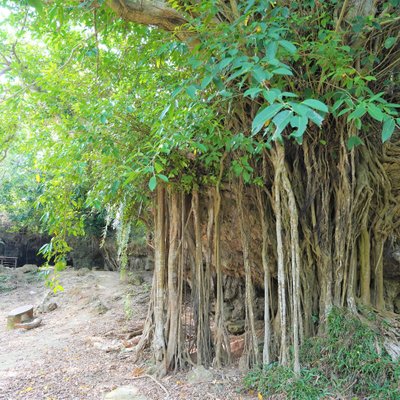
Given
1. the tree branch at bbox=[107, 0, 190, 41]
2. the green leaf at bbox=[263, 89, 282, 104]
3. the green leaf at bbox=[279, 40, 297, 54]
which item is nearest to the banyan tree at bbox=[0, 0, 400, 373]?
the tree branch at bbox=[107, 0, 190, 41]

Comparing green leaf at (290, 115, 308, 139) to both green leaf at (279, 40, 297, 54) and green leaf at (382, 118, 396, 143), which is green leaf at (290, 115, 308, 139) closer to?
green leaf at (382, 118, 396, 143)

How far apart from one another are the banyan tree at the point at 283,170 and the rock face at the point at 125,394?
37cm

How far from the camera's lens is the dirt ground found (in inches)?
107

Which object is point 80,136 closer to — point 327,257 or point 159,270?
point 159,270

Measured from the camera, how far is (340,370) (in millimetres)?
2314

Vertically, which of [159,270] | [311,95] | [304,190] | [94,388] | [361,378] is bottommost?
[94,388]

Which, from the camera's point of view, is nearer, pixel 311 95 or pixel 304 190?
pixel 311 95

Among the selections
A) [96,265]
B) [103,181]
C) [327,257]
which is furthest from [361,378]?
[96,265]

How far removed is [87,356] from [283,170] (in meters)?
2.98

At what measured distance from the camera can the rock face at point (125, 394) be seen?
2609mm

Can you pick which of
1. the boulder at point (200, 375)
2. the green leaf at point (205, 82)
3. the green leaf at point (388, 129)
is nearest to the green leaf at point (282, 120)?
the green leaf at point (388, 129)

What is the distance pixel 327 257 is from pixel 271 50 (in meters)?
1.96

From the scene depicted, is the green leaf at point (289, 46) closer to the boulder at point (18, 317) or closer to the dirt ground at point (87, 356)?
the dirt ground at point (87, 356)

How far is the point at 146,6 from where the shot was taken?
2.22 m
